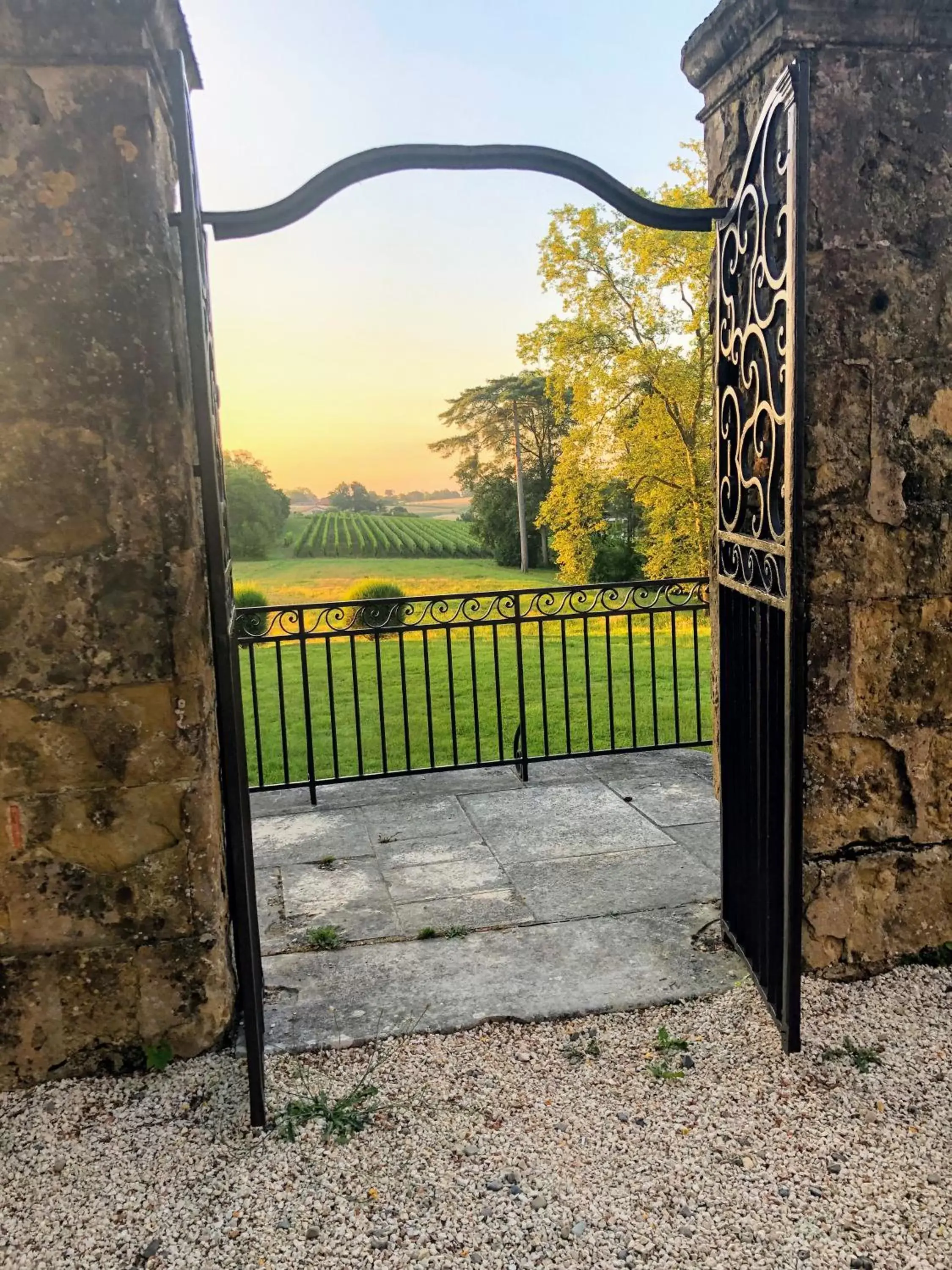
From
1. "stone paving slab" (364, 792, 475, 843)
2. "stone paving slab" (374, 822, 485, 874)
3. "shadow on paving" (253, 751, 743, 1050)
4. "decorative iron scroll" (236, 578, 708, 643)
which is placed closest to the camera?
"shadow on paving" (253, 751, 743, 1050)

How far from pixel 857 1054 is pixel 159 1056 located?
2.06 meters

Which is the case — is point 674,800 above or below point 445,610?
below

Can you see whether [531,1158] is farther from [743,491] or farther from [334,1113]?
[743,491]

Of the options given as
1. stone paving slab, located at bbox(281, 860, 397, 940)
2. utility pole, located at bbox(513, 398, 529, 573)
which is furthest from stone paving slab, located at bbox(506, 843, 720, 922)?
utility pole, located at bbox(513, 398, 529, 573)

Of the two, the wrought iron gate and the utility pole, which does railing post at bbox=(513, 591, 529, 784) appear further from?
the utility pole

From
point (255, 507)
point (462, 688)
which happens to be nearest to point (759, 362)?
point (462, 688)

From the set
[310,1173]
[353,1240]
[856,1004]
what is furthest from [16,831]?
[856,1004]

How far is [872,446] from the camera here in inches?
116

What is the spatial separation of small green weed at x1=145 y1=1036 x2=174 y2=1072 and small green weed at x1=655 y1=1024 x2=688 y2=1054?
1.46 m

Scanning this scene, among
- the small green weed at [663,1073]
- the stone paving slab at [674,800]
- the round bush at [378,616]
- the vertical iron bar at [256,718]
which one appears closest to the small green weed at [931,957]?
the small green weed at [663,1073]

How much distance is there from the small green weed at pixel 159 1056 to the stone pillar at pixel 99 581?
0.02 m

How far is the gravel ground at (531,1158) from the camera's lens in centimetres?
207

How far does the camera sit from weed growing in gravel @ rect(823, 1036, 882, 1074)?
8.72ft

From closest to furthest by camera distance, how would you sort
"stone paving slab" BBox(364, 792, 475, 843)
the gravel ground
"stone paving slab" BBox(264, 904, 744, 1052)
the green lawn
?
the gravel ground, "stone paving slab" BBox(264, 904, 744, 1052), "stone paving slab" BBox(364, 792, 475, 843), the green lawn
